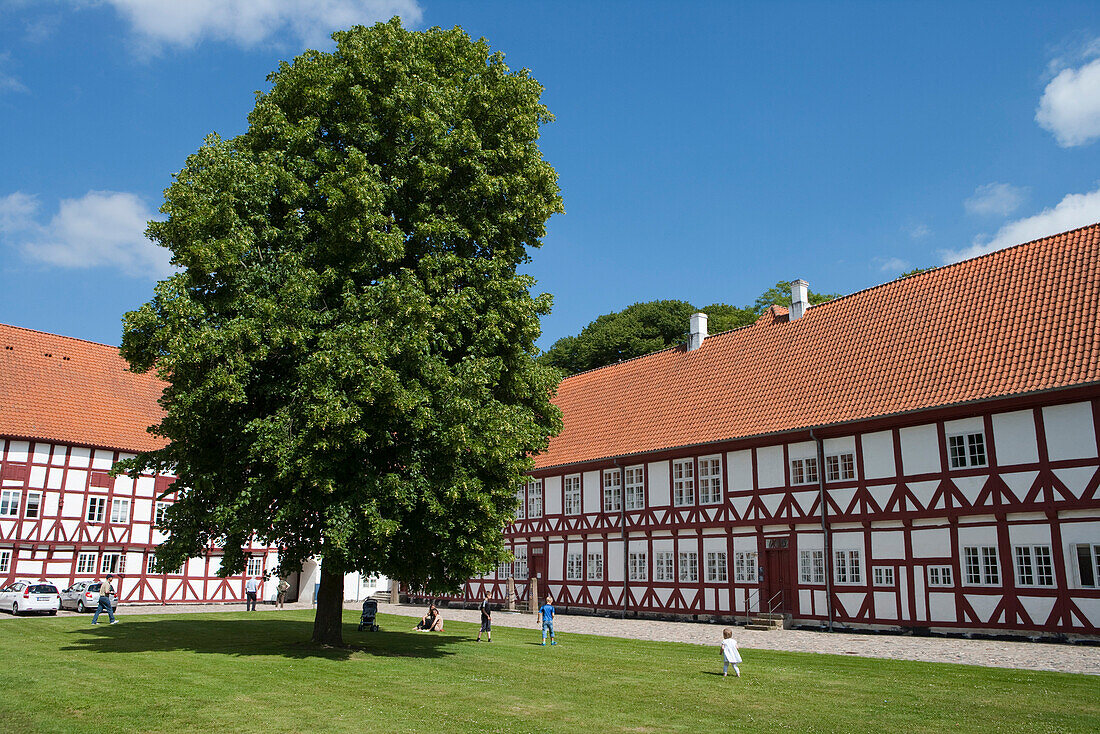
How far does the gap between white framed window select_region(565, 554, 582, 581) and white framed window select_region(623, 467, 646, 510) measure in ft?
12.1

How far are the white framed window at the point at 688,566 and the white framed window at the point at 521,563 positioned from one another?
9366 mm

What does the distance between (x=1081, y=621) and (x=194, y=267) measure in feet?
69.3

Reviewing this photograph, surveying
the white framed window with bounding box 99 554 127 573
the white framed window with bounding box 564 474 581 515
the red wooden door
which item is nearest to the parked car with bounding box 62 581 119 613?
the white framed window with bounding box 99 554 127 573

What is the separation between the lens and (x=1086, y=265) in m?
22.8

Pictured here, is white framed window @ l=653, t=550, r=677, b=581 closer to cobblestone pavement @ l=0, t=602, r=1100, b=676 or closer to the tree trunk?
cobblestone pavement @ l=0, t=602, r=1100, b=676

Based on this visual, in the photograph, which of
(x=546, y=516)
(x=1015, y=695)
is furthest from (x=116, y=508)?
(x=1015, y=695)

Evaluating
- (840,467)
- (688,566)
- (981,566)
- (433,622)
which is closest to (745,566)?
(688,566)

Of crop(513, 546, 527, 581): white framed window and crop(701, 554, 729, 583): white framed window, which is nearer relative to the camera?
crop(701, 554, 729, 583): white framed window

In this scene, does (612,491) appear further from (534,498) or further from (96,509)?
(96,509)

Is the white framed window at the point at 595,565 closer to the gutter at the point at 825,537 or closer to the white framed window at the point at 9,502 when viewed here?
the gutter at the point at 825,537

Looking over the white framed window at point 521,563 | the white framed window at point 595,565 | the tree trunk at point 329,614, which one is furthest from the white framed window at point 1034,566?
the white framed window at point 521,563

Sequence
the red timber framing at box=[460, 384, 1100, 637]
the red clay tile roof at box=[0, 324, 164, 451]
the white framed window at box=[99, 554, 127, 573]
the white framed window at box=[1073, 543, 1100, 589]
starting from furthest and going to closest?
the white framed window at box=[99, 554, 127, 573] → the red clay tile roof at box=[0, 324, 164, 451] → the red timber framing at box=[460, 384, 1100, 637] → the white framed window at box=[1073, 543, 1100, 589]

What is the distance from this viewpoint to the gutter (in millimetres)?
24688

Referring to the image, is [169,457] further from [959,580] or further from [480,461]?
[959,580]
